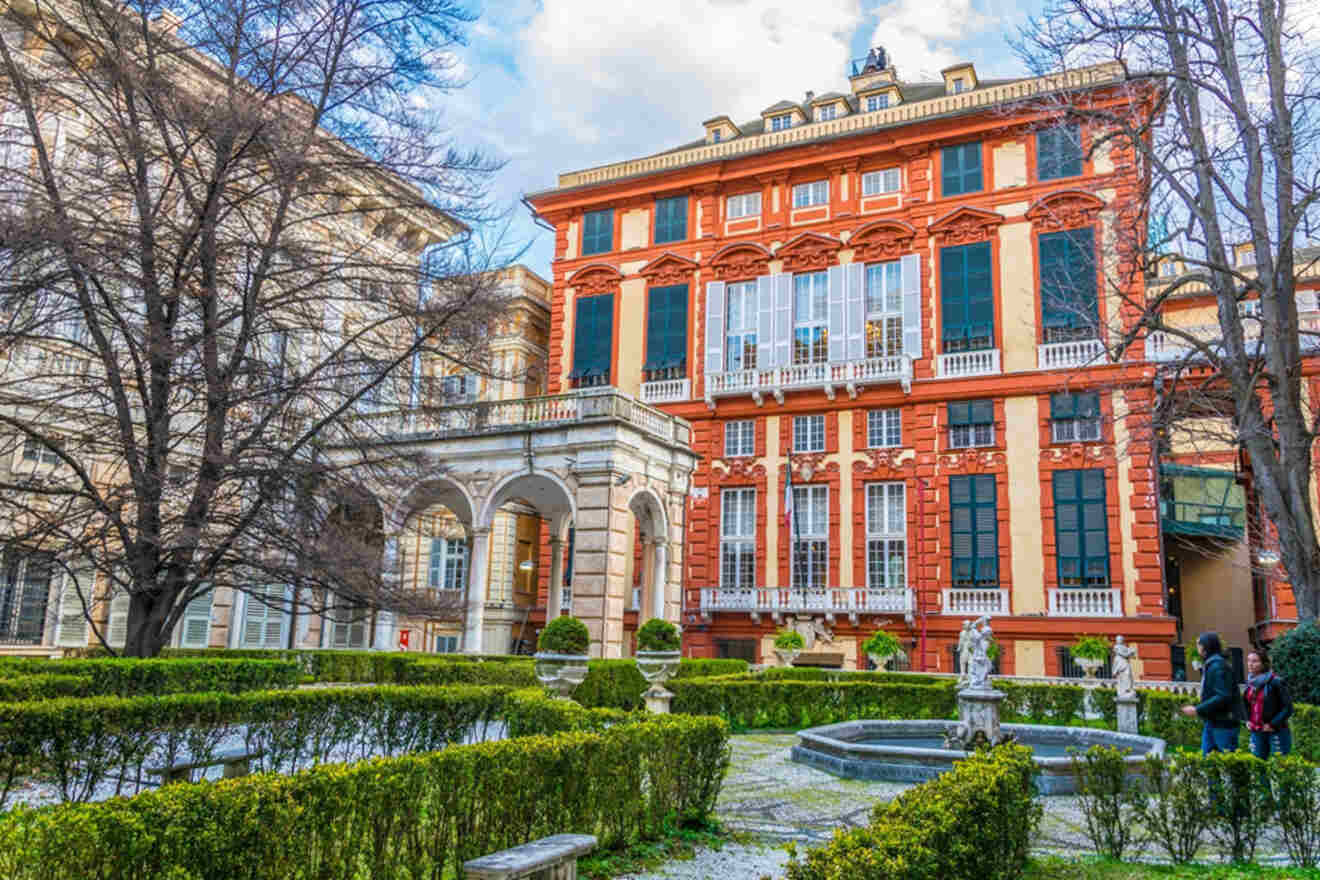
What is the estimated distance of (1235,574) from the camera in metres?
32.5

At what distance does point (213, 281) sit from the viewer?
12172 mm

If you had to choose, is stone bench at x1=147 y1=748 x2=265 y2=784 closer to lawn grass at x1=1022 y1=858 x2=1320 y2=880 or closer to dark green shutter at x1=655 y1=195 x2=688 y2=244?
lawn grass at x1=1022 y1=858 x2=1320 y2=880

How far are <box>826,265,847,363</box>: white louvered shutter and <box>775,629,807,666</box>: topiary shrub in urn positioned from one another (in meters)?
9.85

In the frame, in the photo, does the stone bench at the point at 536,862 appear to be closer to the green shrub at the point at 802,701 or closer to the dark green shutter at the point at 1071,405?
the green shrub at the point at 802,701

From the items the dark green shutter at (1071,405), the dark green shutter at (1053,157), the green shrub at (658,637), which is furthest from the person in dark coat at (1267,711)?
the dark green shutter at (1053,157)

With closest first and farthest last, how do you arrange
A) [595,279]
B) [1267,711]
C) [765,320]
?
[1267,711], [765,320], [595,279]

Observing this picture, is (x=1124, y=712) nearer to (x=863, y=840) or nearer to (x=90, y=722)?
(x=863, y=840)

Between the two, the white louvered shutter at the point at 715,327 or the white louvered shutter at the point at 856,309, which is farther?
the white louvered shutter at the point at 715,327

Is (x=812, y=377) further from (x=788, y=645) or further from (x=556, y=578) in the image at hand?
(x=556, y=578)

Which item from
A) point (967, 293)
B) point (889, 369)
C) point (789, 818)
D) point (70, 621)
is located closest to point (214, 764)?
point (789, 818)

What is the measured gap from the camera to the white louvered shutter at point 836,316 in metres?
31.3

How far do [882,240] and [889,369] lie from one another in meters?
4.67

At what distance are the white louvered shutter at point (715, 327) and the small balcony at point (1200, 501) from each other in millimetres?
15099

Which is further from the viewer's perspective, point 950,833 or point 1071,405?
point 1071,405
